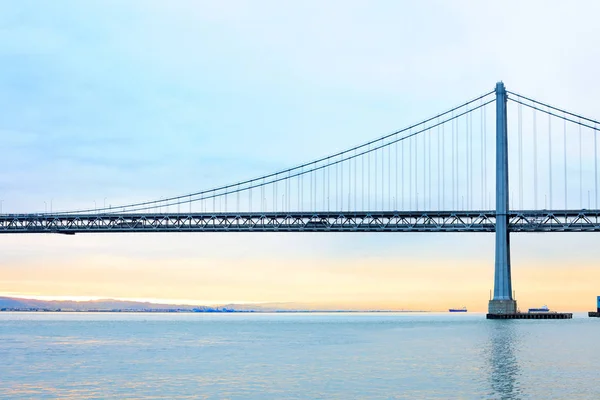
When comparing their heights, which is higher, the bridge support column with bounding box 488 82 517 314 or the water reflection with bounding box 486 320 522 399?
the bridge support column with bounding box 488 82 517 314

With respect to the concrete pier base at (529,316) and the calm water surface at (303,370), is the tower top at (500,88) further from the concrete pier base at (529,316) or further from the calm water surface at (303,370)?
the calm water surface at (303,370)

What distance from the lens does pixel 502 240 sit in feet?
280

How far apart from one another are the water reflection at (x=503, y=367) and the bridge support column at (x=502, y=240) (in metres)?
25.3

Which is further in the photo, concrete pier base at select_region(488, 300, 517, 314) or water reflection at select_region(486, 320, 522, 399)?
concrete pier base at select_region(488, 300, 517, 314)

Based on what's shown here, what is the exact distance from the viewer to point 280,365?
1535 inches

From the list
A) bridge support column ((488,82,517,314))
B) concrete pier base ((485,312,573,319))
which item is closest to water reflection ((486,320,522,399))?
bridge support column ((488,82,517,314))

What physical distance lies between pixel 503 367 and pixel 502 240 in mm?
48912

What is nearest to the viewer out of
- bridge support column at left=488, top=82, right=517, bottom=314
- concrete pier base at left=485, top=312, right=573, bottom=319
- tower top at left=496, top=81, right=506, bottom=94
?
bridge support column at left=488, top=82, right=517, bottom=314

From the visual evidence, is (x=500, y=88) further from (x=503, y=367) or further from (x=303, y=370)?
(x=303, y=370)

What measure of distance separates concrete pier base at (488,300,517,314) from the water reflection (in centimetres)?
2701

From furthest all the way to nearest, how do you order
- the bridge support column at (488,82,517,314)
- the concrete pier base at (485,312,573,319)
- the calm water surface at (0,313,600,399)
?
1. the concrete pier base at (485,312,573,319)
2. the bridge support column at (488,82,517,314)
3. the calm water surface at (0,313,600,399)

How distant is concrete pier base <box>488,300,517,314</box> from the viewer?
287 ft

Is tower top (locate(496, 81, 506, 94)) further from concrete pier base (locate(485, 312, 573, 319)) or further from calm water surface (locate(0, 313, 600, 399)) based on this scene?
calm water surface (locate(0, 313, 600, 399))

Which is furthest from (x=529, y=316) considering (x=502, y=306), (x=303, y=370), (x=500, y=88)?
(x=303, y=370)
